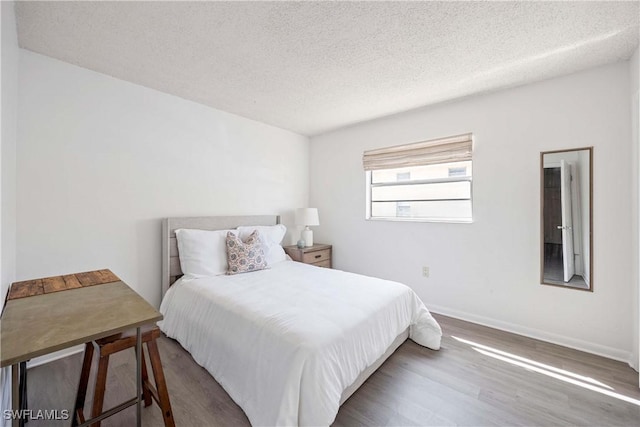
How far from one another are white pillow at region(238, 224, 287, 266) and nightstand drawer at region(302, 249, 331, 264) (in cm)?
37

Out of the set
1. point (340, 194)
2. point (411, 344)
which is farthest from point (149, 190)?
point (411, 344)

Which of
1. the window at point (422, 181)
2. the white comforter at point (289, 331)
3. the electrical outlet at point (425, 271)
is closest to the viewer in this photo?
the white comforter at point (289, 331)

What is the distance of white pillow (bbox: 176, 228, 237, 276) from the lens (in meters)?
2.57

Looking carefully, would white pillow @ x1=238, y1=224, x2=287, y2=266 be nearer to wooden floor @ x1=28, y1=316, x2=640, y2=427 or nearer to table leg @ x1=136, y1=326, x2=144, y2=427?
wooden floor @ x1=28, y1=316, x2=640, y2=427

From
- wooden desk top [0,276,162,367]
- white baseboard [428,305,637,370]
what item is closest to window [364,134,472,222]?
white baseboard [428,305,637,370]

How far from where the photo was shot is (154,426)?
4.99 feet

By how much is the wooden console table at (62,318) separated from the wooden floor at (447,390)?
46cm

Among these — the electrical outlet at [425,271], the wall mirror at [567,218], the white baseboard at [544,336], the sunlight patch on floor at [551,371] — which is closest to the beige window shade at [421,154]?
the wall mirror at [567,218]

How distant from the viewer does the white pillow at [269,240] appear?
304cm

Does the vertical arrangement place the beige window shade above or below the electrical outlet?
above

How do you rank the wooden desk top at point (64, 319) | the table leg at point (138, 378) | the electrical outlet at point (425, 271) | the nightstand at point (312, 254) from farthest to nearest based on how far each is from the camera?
the nightstand at point (312, 254), the electrical outlet at point (425, 271), the table leg at point (138, 378), the wooden desk top at point (64, 319)

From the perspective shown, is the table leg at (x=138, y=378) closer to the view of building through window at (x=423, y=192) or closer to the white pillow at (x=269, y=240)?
the white pillow at (x=269, y=240)

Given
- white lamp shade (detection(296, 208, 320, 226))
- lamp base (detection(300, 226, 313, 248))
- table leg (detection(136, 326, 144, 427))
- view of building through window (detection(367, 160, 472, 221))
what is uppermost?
view of building through window (detection(367, 160, 472, 221))

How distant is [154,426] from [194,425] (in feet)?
0.76
